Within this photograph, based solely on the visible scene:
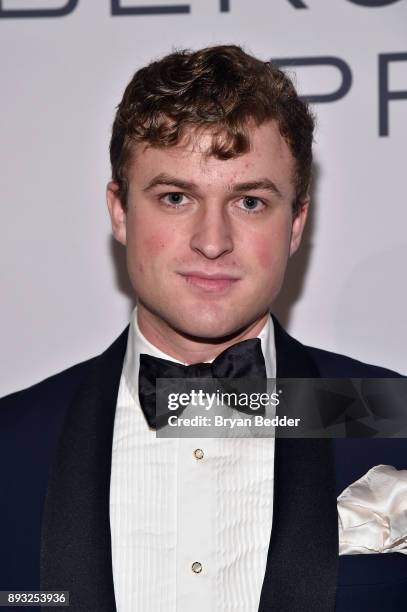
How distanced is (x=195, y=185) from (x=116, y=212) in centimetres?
33

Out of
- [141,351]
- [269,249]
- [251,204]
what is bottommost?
[141,351]

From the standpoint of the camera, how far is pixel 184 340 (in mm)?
2234

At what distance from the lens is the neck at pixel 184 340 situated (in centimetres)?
223

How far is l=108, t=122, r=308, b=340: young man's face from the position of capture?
2.06 m

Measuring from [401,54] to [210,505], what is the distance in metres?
1.45

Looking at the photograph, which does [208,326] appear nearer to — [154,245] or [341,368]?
[154,245]

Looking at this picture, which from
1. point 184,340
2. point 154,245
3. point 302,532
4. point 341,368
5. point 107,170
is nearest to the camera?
point 302,532

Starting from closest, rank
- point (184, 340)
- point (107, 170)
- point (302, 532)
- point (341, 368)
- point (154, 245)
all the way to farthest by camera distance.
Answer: point (302, 532) → point (154, 245) → point (184, 340) → point (341, 368) → point (107, 170)

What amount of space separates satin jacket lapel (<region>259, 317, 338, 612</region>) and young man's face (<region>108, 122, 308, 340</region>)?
32 cm

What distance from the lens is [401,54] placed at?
274 centimetres

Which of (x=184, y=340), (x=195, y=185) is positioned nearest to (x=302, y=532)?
(x=184, y=340)

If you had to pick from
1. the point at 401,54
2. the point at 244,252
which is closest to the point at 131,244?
the point at 244,252

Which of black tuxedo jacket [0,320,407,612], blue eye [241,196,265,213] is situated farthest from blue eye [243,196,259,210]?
black tuxedo jacket [0,320,407,612]

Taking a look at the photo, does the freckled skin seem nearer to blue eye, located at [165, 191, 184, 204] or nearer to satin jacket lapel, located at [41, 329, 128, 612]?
blue eye, located at [165, 191, 184, 204]
